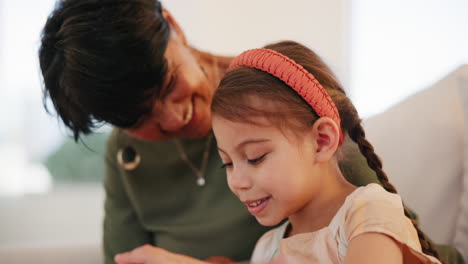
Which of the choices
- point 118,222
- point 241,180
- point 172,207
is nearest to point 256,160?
point 241,180

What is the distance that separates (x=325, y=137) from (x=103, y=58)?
1.24 ft

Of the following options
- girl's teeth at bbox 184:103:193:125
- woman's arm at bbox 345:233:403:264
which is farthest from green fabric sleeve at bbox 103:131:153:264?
woman's arm at bbox 345:233:403:264

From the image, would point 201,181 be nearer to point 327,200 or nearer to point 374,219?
point 327,200

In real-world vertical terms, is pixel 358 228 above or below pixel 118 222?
above

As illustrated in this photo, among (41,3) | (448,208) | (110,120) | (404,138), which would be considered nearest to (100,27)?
(110,120)

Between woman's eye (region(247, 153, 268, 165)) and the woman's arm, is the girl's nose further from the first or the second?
the woman's arm

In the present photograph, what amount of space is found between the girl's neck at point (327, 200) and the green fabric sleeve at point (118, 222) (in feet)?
2.01

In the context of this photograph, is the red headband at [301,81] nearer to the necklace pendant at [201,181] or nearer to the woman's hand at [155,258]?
the woman's hand at [155,258]

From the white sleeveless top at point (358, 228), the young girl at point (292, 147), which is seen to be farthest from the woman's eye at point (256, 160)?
the white sleeveless top at point (358, 228)

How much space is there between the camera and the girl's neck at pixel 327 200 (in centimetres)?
69

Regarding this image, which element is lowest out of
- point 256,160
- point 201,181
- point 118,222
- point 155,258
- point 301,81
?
point 118,222

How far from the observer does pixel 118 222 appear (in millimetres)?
1240

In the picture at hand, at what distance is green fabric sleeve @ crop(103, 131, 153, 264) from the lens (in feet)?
4.04

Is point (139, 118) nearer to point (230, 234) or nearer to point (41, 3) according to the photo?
point (230, 234)
